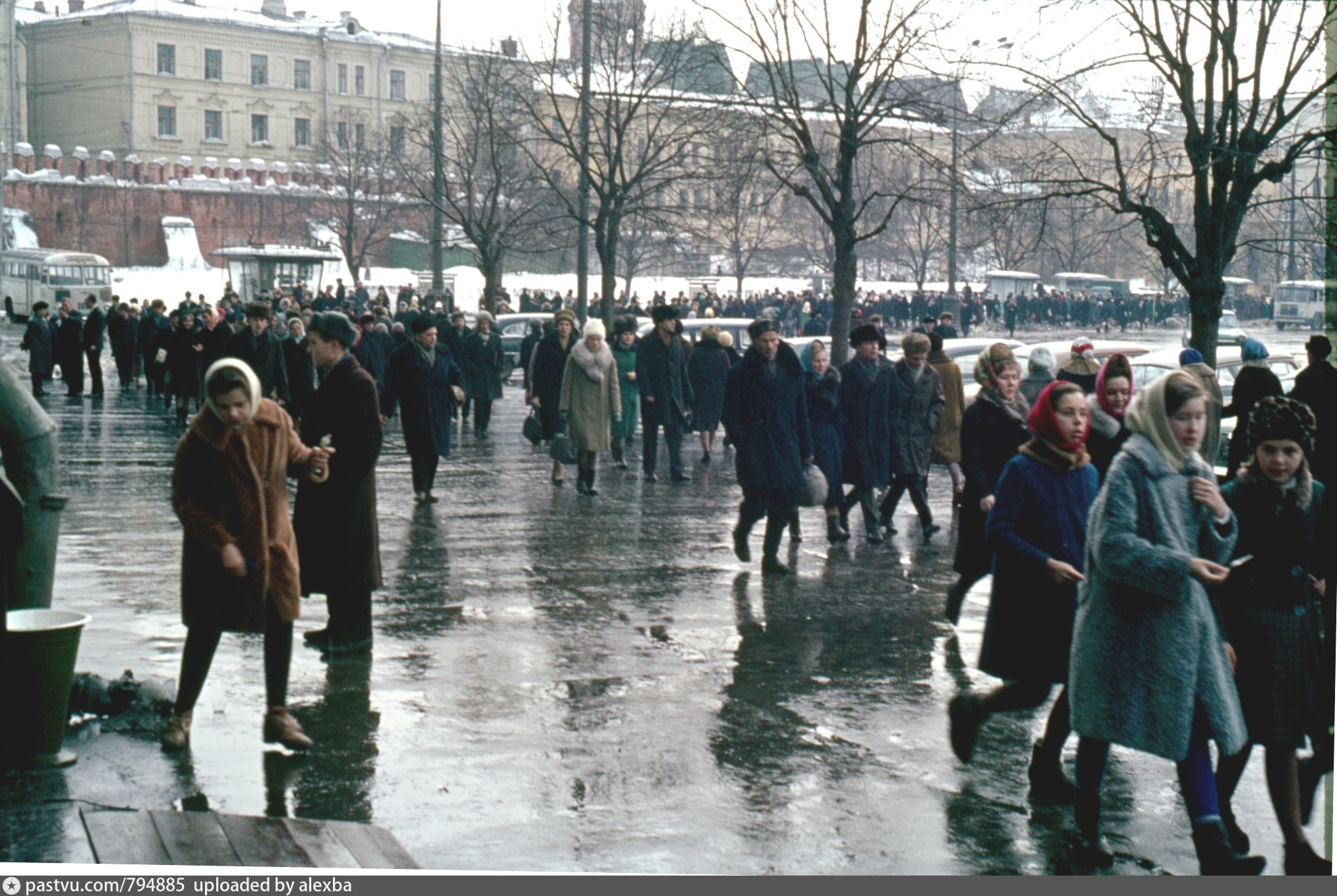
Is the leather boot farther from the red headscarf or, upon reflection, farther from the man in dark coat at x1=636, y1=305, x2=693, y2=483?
the man in dark coat at x1=636, y1=305, x2=693, y2=483

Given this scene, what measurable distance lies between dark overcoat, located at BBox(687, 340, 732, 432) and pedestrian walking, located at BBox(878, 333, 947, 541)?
551cm

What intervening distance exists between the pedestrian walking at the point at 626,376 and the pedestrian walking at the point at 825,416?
185 inches

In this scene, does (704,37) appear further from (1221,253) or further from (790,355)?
(790,355)

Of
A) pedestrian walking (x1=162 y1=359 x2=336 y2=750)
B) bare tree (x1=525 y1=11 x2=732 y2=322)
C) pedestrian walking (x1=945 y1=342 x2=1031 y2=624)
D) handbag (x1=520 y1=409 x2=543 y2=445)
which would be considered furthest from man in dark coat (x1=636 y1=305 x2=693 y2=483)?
pedestrian walking (x1=162 y1=359 x2=336 y2=750)

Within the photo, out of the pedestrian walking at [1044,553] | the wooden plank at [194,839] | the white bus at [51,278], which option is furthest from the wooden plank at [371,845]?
the white bus at [51,278]

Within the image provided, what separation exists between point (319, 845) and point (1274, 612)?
10.3 feet

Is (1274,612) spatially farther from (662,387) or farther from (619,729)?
(662,387)

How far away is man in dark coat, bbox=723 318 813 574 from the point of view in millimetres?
10438

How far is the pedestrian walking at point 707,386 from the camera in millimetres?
18141

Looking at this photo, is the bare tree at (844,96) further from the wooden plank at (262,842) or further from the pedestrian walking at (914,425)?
the wooden plank at (262,842)

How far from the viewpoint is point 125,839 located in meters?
5.18

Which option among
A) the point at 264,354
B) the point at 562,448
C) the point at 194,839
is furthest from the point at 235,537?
the point at 264,354

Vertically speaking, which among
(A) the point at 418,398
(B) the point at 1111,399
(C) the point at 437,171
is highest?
(C) the point at 437,171

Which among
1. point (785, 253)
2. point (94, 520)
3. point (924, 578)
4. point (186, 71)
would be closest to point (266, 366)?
point (94, 520)
